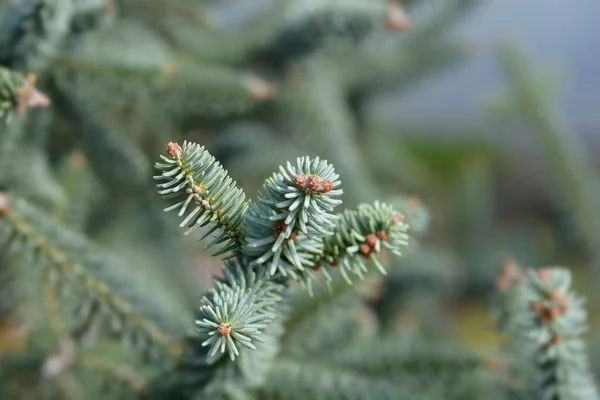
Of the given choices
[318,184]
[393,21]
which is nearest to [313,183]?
[318,184]

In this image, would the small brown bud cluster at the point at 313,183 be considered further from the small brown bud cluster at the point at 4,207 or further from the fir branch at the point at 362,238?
the small brown bud cluster at the point at 4,207

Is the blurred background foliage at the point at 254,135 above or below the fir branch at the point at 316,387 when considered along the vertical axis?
above

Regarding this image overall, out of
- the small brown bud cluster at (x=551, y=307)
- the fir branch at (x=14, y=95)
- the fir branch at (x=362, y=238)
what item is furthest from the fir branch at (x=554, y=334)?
the fir branch at (x=14, y=95)

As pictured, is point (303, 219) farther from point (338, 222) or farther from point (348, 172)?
point (348, 172)

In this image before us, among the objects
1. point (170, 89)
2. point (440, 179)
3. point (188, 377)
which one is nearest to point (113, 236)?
point (170, 89)

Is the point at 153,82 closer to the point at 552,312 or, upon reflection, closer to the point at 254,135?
the point at 254,135

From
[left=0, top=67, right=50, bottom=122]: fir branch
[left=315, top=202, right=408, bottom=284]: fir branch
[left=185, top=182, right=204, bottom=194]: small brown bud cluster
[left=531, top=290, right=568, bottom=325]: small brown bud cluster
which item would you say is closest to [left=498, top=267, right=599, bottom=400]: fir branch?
[left=531, top=290, right=568, bottom=325]: small brown bud cluster
